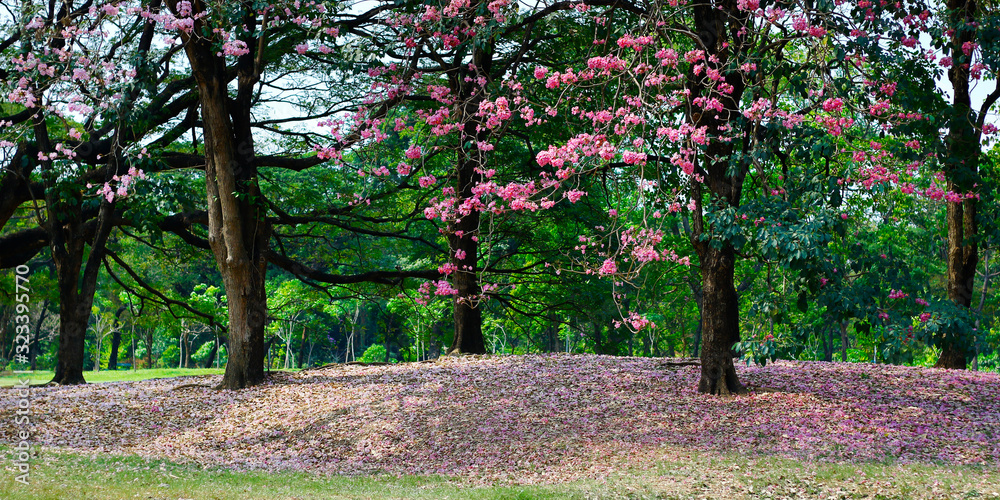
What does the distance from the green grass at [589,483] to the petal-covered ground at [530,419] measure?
0.46 m

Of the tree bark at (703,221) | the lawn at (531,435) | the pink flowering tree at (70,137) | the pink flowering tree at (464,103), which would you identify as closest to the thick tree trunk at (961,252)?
the lawn at (531,435)

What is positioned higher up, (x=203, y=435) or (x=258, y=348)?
(x=258, y=348)

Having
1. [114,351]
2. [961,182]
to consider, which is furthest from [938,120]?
[114,351]

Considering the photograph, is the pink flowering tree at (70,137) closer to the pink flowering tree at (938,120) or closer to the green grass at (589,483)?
the green grass at (589,483)

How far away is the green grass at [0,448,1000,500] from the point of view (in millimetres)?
7027

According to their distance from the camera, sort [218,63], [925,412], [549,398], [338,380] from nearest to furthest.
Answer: [925,412], [549,398], [218,63], [338,380]

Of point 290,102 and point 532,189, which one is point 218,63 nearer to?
point 290,102

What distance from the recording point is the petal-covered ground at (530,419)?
884 centimetres

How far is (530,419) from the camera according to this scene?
1045 centimetres

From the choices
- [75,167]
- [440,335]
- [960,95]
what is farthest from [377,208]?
[440,335]

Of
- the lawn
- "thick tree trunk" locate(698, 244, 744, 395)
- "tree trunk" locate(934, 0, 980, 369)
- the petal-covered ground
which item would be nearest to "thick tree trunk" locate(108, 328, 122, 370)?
the petal-covered ground

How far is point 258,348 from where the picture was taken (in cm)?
1355

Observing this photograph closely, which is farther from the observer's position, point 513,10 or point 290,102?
point 290,102

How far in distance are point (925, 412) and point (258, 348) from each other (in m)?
10.8
